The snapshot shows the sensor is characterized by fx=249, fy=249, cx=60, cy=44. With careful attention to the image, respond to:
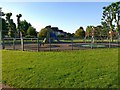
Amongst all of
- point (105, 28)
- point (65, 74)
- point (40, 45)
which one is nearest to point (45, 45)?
point (40, 45)

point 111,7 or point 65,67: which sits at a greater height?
point 111,7

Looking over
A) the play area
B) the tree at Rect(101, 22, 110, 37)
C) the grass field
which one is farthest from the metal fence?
the tree at Rect(101, 22, 110, 37)

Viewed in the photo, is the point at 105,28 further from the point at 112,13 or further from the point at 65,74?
the point at 65,74

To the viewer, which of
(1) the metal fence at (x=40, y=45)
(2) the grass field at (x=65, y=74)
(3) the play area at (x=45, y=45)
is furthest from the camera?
(3) the play area at (x=45, y=45)

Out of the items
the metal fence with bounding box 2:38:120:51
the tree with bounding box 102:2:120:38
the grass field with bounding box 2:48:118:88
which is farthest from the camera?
the tree with bounding box 102:2:120:38

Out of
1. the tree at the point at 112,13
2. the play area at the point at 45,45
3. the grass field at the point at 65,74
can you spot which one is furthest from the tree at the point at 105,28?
the grass field at the point at 65,74

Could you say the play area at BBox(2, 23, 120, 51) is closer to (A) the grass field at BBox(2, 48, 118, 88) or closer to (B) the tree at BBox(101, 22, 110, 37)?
(A) the grass field at BBox(2, 48, 118, 88)

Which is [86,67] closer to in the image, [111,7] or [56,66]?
[56,66]

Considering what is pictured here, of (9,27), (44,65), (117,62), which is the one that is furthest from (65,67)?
(9,27)

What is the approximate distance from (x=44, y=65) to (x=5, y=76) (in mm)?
1653

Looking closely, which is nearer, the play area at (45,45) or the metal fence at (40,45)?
the metal fence at (40,45)

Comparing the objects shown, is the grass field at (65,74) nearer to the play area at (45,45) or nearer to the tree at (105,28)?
the play area at (45,45)

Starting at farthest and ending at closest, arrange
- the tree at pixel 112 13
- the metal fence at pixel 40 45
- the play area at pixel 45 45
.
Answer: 1. the tree at pixel 112 13
2. the play area at pixel 45 45
3. the metal fence at pixel 40 45

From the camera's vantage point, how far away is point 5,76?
9930mm
